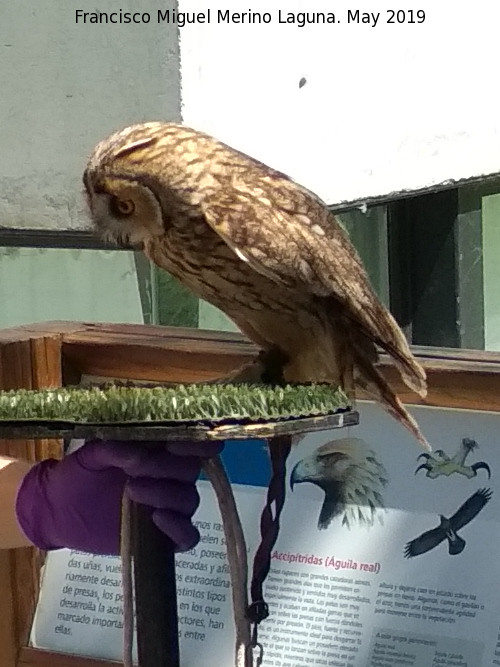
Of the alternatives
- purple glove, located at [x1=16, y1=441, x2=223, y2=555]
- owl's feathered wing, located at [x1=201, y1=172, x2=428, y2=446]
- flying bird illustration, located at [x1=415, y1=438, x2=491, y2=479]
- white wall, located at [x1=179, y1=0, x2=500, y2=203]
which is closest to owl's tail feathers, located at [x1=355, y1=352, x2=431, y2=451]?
owl's feathered wing, located at [x1=201, y1=172, x2=428, y2=446]

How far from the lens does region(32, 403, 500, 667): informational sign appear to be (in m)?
1.44

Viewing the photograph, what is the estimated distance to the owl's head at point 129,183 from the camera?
1.23 m

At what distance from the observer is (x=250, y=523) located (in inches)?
62.3

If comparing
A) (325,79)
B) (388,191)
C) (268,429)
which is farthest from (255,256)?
(388,191)

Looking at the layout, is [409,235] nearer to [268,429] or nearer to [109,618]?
[109,618]

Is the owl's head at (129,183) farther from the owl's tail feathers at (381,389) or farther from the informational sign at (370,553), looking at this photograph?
the informational sign at (370,553)

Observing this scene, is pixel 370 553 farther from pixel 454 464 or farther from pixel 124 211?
pixel 124 211

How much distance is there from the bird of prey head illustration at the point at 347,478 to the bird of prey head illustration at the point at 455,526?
0.08 metres

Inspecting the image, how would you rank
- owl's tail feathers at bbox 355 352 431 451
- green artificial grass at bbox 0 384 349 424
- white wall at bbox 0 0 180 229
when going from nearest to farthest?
1. green artificial grass at bbox 0 384 349 424
2. owl's tail feathers at bbox 355 352 431 451
3. white wall at bbox 0 0 180 229

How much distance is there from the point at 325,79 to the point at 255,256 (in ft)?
3.64

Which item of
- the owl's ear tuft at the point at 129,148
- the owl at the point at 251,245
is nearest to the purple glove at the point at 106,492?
the owl at the point at 251,245

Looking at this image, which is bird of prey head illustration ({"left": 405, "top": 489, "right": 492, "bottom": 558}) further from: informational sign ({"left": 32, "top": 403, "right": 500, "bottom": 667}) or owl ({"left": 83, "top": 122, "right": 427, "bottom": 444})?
owl ({"left": 83, "top": 122, "right": 427, "bottom": 444})

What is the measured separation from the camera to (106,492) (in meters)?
1.27

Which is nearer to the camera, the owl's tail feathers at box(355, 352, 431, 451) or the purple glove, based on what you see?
the purple glove
